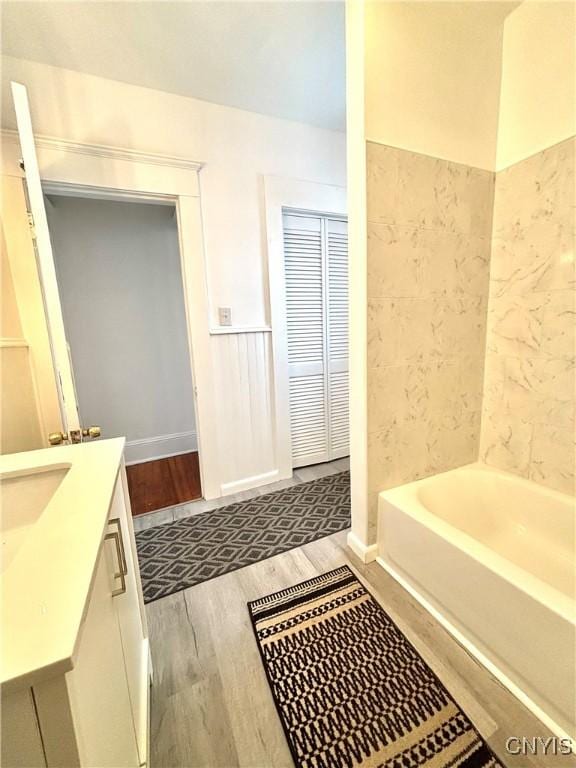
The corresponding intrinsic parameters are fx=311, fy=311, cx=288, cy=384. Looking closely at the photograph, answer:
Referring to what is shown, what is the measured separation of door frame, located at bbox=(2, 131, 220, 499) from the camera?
67.4 inches

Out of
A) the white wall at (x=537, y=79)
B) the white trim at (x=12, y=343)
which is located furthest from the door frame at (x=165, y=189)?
the white wall at (x=537, y=79)

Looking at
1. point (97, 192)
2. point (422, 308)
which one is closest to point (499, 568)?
point (422, 308)

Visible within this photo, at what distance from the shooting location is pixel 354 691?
109 centimetres

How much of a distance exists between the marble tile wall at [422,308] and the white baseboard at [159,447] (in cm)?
208

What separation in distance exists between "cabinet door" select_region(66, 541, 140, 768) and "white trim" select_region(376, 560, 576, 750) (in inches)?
46.2

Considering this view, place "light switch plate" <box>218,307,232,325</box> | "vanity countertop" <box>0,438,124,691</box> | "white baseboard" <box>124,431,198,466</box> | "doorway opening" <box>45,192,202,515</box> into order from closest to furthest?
"vanity countertop" <box>0,438,124,691</box> → "light switch plate" <box>218,307,232,325</box> → "doorway opening" <box>45,192,202,515</box> → "white baseboard" <box>124,431,198,466</box>

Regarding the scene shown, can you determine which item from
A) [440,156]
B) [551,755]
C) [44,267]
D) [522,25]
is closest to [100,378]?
[44,267]

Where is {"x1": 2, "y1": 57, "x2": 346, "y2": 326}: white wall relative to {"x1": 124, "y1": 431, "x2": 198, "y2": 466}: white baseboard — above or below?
above

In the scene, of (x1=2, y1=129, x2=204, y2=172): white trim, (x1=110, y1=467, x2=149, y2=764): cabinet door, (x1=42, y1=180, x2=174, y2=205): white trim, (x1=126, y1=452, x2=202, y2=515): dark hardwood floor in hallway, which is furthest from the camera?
(x1=126, y1=452, x2=202, y2=515): dark hardwood floor in hallway

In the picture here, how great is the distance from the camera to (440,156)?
1.55 meters

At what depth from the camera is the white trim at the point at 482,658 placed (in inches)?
39.1

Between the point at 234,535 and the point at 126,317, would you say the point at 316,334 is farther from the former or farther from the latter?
the point at 126,317

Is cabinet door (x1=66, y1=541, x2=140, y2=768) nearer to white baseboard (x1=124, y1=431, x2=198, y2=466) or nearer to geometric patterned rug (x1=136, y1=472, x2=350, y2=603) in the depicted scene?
geometric patterned rug (x1=136, y1=472, x2=350, y2=603)

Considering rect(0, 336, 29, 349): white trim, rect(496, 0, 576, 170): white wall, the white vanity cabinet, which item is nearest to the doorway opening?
rect(0, 336, 29, 349): white trim
